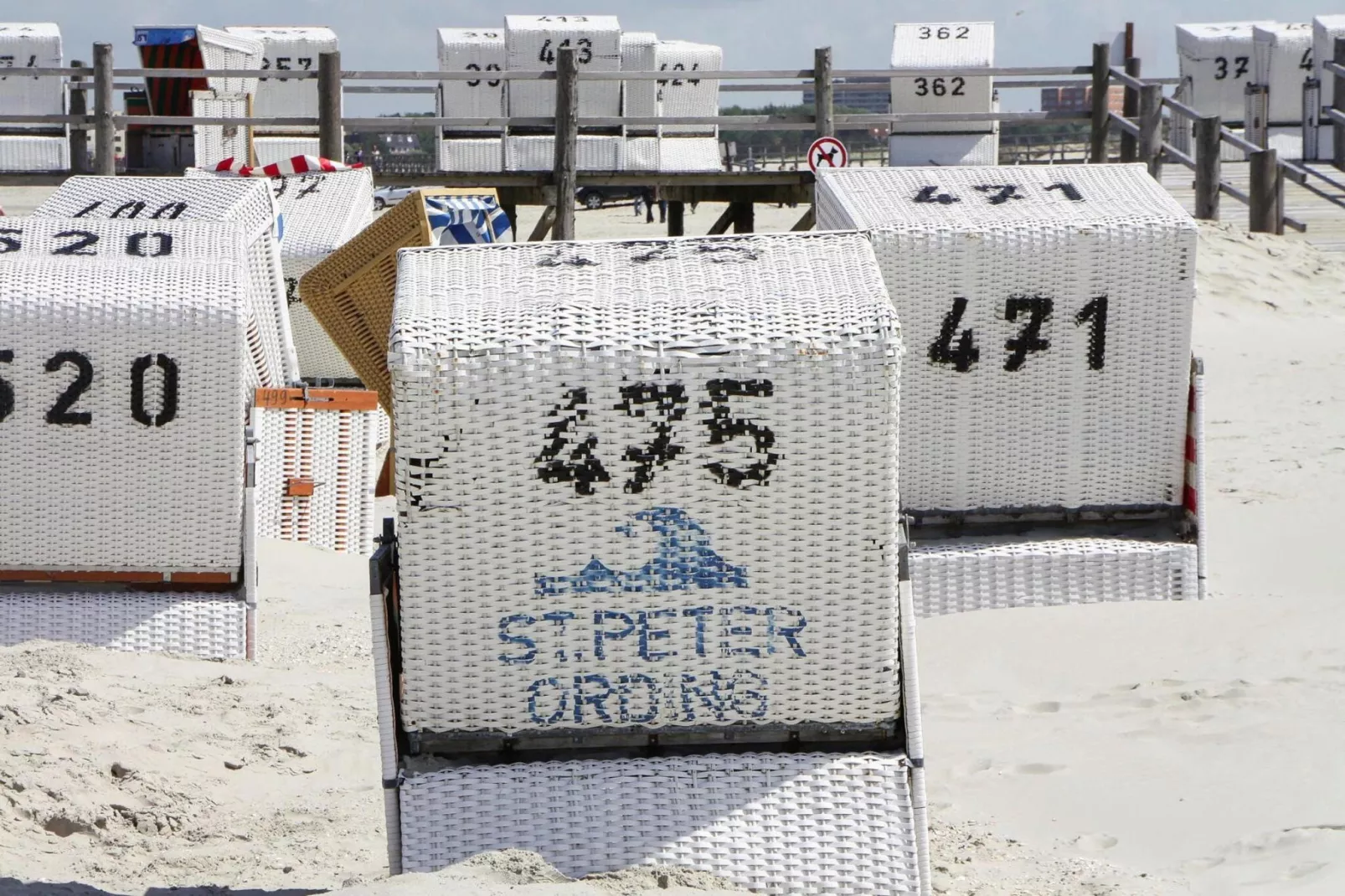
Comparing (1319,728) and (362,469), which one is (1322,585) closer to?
(1319,728)

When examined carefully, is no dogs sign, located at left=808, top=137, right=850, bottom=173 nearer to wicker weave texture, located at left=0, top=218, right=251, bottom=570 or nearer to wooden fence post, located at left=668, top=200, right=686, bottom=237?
wooden fence post, located at left=668, top=200, right=686, bottom=237

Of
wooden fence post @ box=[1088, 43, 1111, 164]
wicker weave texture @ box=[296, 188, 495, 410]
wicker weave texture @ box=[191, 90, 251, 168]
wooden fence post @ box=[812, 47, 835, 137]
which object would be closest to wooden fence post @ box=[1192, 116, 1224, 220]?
wooden fence post @ box=[1088, 43, 1111, 164]

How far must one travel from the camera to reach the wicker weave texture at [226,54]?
15.1 meters

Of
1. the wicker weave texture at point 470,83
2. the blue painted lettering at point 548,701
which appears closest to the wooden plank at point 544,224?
the wicker weave texture at point 470,83

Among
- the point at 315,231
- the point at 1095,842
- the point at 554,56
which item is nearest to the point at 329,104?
the point at 315,231

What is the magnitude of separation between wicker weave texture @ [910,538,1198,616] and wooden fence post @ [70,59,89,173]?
10323 millimetres

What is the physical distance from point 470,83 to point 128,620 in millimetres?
12095

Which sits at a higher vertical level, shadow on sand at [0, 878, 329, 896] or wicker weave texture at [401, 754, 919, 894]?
wicker weave texture at [401, 754, 919, 894]

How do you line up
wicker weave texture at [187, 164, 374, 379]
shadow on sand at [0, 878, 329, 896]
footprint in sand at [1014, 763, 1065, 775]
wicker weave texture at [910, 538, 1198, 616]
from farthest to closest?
1. wicker weave texture at [187, 164, 374, 379]
2. wicker weave texture at [910, 538, 1198, 616]
3. footprint in sand at [1014, 763, 1065, 775]
4. shadow on sand at [0, 878, 329, 896]

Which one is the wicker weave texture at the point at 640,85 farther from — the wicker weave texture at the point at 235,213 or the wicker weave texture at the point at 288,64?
the wicker weave texture at the point at 235,213

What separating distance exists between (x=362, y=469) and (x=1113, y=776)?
12.7 feet

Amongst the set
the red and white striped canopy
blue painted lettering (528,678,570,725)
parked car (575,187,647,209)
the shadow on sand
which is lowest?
parked car (575,187,647,209)

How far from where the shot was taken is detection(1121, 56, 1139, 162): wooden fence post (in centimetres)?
1574

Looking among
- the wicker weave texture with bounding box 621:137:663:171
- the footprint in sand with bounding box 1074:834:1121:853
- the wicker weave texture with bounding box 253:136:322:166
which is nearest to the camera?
the footprint in sand with bounding box 1074:834:1121:853
